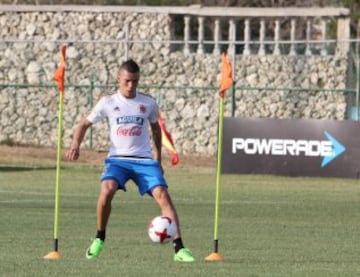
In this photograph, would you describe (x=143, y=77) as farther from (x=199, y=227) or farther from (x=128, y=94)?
(x=128, y=94)

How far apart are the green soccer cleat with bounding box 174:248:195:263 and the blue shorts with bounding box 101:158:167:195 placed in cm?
72

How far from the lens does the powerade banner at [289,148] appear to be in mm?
34938

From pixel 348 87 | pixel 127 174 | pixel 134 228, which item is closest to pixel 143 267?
pixel 127 174

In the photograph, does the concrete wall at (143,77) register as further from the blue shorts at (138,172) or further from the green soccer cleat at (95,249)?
the green soccer cleat at (95,249)

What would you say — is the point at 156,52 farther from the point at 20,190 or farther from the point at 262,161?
the point at 20,190

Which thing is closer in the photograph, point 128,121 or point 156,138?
point 128,121

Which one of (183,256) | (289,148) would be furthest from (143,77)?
(183,256)

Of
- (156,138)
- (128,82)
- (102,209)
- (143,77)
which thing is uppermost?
(128,82)

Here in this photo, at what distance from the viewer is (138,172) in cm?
1644

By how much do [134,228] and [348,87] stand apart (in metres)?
23.0

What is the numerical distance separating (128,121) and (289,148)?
19182 mm

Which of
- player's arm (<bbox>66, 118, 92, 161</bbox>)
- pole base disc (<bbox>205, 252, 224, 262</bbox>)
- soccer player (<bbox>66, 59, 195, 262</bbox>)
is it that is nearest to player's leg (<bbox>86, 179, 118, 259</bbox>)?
soccer player (<bbox>66, 59, 195, 262</bbox>)

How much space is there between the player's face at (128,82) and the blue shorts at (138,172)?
68 centimetres

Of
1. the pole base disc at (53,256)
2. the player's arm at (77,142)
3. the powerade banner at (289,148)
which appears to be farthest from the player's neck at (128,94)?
the powerade banner at (289,148)
